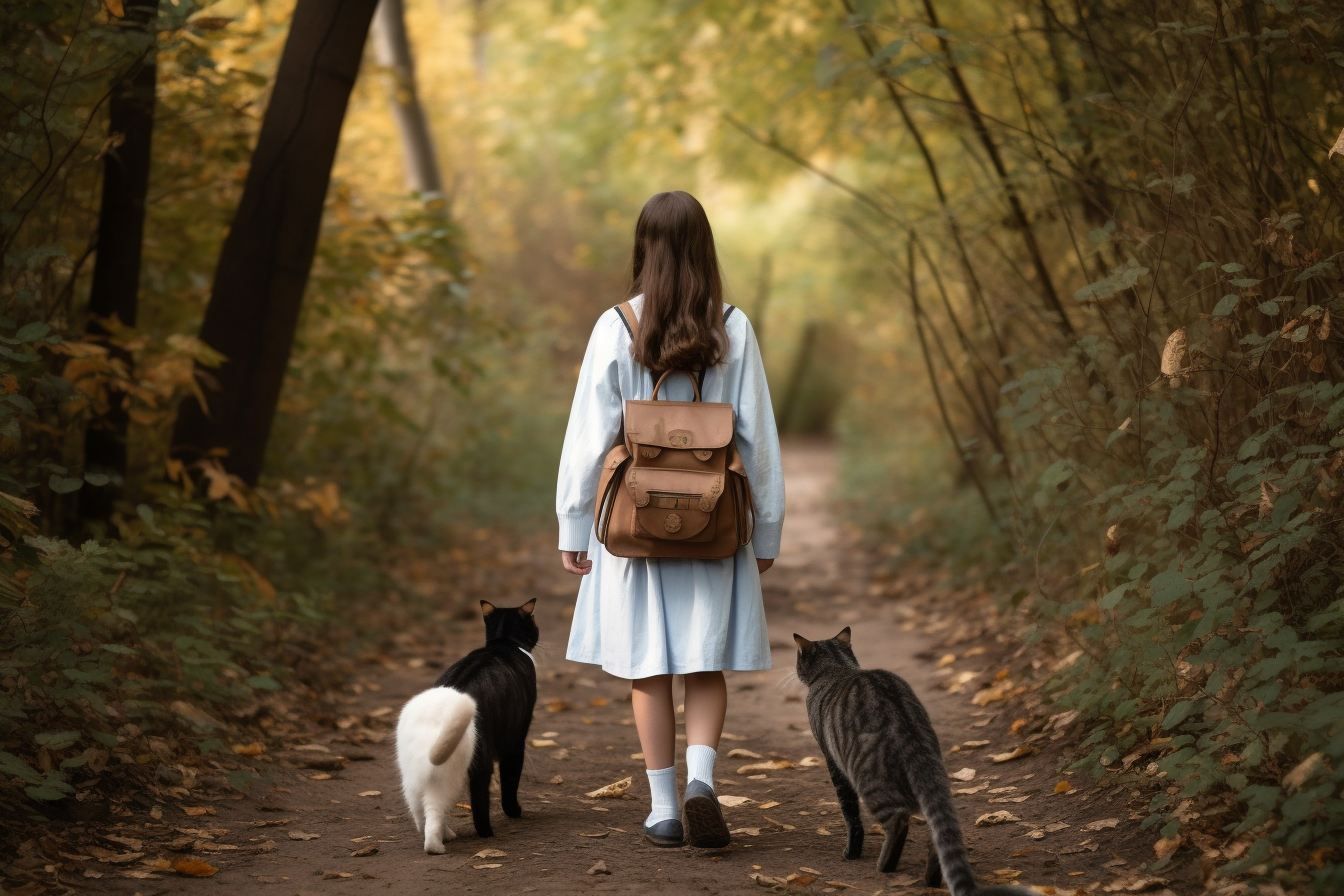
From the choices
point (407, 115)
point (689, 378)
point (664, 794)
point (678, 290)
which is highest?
point (407, 115)

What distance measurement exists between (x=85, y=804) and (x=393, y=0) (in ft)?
38.5

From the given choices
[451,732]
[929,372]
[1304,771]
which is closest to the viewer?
[1304,771]

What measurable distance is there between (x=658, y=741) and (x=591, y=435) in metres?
1.10

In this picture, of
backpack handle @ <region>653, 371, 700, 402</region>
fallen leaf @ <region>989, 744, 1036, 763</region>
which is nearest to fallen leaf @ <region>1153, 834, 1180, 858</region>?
fallen leaf @ <region>989, 744, 1036, 763</region>

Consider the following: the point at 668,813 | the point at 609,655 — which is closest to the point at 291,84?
the point at 609,655

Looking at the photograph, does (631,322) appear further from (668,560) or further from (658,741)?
(658,741)

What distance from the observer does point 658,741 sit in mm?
3867

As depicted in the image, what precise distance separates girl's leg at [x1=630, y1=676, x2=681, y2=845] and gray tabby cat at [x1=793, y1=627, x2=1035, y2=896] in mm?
532

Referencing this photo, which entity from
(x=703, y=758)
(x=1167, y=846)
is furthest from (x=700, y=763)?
(x=1167, y=846)

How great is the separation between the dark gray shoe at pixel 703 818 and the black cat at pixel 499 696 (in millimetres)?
712

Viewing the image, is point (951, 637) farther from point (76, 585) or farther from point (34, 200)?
point (34, 200)

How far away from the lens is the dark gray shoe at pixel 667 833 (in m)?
3.84

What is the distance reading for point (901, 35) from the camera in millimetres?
4914

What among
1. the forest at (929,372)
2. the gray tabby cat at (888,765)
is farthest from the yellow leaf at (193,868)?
the gray tabby cat at (888,765)
